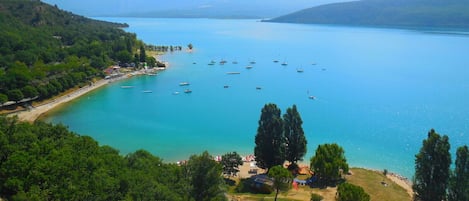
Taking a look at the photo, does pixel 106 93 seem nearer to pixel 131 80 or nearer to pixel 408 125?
pixel 131 80

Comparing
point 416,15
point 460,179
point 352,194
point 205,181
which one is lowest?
point 352,194

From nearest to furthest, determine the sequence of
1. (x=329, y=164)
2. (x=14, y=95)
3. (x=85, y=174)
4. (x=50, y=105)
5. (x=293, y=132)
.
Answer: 1. (x=85, y=174)
2. (x=329, y=164)
3. (x=293, y=132)
4. (x=14, y=95)
5. (x=50, y=105)

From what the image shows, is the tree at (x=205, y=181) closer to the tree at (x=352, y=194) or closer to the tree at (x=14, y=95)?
the tree at (x=352, y=194)

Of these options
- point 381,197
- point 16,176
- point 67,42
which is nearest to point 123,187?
point 16,176

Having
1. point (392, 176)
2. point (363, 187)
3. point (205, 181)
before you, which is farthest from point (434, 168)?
point (205, 181)

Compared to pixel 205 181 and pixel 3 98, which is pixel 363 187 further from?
pixel 3 98

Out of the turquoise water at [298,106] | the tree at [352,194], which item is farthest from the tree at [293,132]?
the tree at [352,194]
